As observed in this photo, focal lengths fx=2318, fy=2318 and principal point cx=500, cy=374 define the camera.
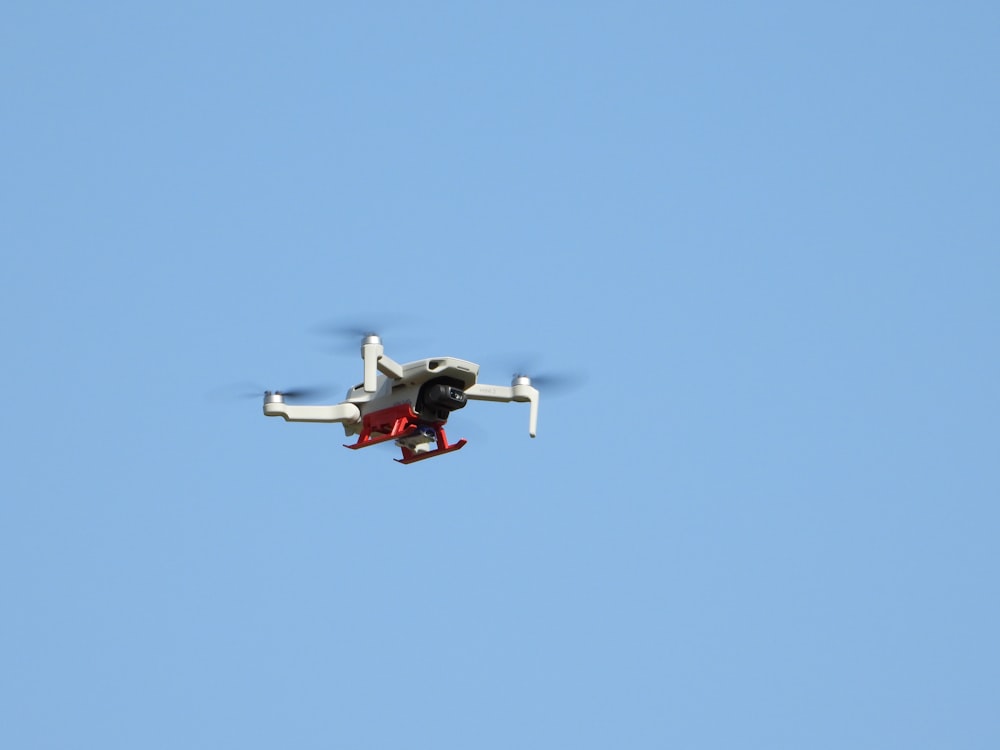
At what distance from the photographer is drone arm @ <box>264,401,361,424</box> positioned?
62.9 metres

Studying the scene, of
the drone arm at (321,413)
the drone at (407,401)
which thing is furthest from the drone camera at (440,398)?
Answer: the drone arm at (321,413)

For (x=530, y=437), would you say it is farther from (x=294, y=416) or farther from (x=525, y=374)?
(x=294, y=416)

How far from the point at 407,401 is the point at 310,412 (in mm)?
3280

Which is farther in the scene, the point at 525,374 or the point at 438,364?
the point at 525,374

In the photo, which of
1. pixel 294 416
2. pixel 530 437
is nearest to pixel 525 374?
pixel 530 437

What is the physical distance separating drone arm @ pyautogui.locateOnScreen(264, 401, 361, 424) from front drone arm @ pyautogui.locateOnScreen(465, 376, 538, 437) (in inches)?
127

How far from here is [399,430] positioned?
202ft

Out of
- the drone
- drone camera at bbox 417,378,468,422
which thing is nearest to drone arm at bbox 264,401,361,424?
the drone

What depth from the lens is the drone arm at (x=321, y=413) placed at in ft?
206

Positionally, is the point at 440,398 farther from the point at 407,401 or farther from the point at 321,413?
the point at 321,413

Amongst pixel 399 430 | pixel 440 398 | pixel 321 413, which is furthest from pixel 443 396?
pixel 321 413

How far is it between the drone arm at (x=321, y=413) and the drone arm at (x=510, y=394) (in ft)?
10.6

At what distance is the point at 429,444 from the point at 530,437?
108 inches

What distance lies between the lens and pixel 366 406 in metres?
62.8
